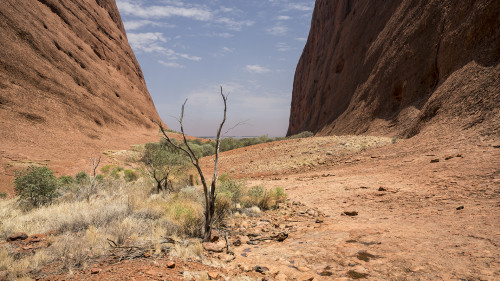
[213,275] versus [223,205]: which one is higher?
Answer: [223,205]

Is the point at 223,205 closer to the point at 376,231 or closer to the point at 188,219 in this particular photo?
the point at 188,219

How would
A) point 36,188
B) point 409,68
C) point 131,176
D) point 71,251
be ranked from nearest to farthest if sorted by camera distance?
point 71,251, point 36,188, point 131,176, point 409,68

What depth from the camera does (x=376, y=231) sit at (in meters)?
4.52

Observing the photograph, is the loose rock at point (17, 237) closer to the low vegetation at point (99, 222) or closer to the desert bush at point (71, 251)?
the low vegetation at point (99, 222)

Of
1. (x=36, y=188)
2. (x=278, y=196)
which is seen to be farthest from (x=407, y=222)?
(x=36, y=188)

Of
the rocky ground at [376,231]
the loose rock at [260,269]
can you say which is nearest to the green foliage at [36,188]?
the rocky ground at [376,231]

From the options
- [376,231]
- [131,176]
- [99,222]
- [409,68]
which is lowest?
[376,231]

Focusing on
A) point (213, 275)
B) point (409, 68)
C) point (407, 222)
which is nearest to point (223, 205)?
point (213, 275)

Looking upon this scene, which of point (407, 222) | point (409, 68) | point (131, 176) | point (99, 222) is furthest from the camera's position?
point (409, 68)

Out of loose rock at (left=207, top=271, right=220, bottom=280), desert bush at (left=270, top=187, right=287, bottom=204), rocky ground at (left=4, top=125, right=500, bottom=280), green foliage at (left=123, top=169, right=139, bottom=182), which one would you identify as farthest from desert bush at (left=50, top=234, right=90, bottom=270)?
green foliage at (left=123, top=169, right=139, bottom=182)

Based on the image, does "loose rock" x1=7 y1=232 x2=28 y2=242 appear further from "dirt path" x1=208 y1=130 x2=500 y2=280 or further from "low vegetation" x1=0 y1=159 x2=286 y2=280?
"dirt path" x1=208 y1=130 x2=500 y2=280

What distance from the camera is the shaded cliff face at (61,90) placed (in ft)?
64.3

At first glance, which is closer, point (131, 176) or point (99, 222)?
point (99, 222)

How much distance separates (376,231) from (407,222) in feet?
2.55
